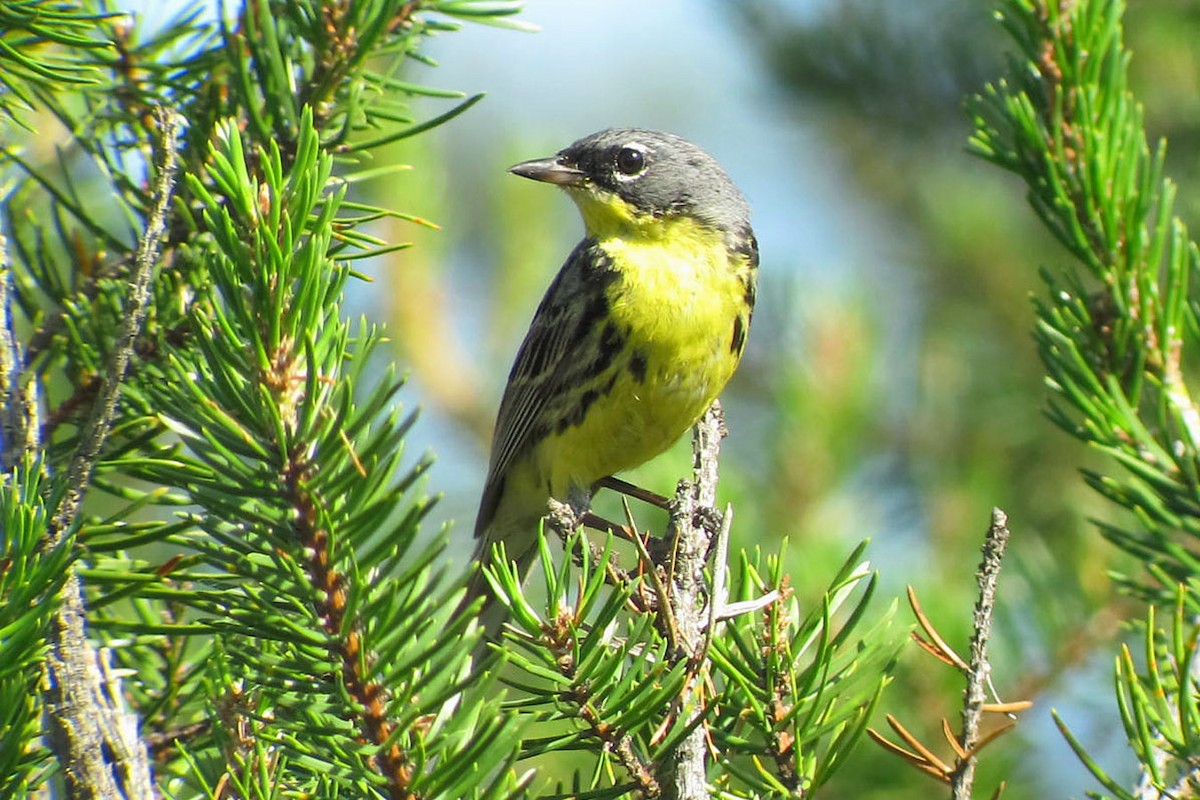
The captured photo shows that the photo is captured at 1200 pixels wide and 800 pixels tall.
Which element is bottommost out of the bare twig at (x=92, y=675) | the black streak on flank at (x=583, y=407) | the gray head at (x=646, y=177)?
the black streak on flank at (x=583, y=407)

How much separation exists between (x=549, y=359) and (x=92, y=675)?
233 centimetres

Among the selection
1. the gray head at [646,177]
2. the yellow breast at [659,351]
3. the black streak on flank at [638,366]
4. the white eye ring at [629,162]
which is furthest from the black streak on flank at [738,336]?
the white eye ring at [629,162]

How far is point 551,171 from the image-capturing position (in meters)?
3.62

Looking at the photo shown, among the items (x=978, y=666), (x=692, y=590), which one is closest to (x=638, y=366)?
(x=692, y=590)

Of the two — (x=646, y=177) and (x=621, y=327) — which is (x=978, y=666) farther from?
(x=646, y=177)

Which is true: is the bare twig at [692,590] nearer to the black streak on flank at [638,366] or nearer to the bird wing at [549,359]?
the black streak on flank at [638,366]

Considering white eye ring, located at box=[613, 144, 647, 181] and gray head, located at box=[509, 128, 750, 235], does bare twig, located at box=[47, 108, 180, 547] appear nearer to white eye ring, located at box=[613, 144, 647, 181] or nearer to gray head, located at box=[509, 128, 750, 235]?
gray head, located at box=[509, 128, 750, 235]

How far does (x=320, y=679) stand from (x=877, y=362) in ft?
8.10

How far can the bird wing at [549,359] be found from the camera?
3.45 metres

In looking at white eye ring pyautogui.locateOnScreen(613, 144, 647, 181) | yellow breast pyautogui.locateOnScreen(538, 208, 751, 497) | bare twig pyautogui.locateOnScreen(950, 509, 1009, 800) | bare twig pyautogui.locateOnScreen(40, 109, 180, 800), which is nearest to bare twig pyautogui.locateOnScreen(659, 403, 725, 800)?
bare twig pyautogui.locateOnScreen(950, 509, 1009, 800)

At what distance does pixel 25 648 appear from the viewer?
1.25 meters

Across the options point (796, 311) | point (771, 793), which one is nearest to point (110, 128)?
point (771, 793)

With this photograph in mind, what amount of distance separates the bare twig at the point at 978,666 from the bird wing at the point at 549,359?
2.13 m

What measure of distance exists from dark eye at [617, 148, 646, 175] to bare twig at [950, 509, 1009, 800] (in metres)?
2.57
